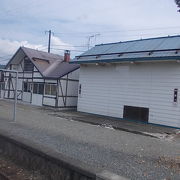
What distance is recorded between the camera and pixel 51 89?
21.2m

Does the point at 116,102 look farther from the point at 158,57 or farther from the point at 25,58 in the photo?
the point at 25,58

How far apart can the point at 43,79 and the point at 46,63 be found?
2.89 metres

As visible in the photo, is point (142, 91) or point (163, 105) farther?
point (142, 91)

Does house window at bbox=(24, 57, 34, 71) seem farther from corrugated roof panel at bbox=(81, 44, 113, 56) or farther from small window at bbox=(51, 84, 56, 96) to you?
corrugated roof panel at bbox=(81, 44, 113, 56)

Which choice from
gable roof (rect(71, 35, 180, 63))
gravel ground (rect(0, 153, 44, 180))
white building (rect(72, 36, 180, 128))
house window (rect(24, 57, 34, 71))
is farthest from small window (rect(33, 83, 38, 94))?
gravel ground (rect(0, 153, 44, 180))

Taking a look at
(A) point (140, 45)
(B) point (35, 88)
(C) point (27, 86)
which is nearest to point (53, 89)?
(B) point (35, 88)

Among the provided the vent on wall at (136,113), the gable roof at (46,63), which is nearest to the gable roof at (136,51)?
the vent on wall at (136,113)

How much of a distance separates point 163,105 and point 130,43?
18.7 ft

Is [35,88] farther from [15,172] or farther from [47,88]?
[15,172]

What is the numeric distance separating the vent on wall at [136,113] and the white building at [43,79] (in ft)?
23.5

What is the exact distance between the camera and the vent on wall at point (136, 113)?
14400 mm

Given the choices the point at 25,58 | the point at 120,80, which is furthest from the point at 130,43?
the point at 25,58

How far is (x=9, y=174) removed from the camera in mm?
5320

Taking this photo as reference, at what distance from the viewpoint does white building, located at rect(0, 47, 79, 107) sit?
20.9 m
